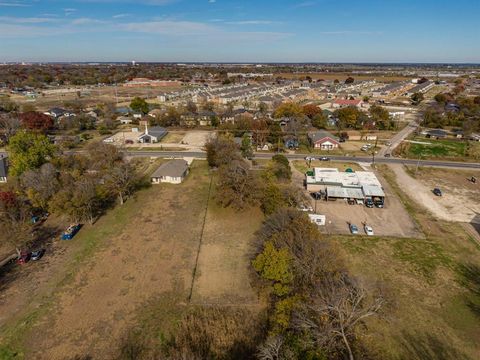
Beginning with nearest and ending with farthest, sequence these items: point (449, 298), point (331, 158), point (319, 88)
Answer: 1. point (449, 298)
2. point (331, 158)
3. point (319, 88)

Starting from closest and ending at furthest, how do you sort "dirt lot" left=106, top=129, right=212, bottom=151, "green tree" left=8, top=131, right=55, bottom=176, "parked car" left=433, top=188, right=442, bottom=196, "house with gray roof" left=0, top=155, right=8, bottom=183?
"green tree" left=8, top=131, right=55, bottom=176, "parked car" left=433, top=188, right=442, bottom=196, "house with gray roof" left=0, top=155, right=8, bottom=183, "dirt lot" left=106, top=129, right=212, bottom=151

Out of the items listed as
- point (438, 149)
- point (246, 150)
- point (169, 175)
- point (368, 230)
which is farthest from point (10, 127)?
point (438, 149)

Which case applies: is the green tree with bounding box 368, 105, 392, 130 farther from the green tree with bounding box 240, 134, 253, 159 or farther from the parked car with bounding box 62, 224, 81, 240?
the parked car with bounding box 62, 224, 81, 240

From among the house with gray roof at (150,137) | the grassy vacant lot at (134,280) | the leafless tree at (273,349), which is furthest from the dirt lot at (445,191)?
the house with gray roof at (150,137)

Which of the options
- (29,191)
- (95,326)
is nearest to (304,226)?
(95,326)

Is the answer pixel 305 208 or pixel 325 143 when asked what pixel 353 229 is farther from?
pixel 325 143

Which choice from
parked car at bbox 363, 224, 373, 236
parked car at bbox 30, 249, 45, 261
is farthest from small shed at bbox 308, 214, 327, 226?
parked car at bbox 30, 249, 45, 261

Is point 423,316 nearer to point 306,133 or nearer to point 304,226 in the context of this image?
point 304,226
